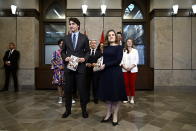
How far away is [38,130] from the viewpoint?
298cm

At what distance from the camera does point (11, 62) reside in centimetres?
673

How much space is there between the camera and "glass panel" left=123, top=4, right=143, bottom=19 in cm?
748

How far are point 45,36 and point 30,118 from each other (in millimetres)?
4482

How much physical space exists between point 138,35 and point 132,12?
2.99 feet

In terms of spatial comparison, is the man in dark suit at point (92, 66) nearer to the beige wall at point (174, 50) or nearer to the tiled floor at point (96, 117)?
the tiled floor at point (96, 117)

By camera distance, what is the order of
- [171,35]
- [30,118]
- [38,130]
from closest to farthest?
1. [38,130]
2. [30,118]
3. [171,35]

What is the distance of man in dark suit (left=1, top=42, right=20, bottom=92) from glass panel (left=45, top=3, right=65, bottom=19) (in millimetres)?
1750

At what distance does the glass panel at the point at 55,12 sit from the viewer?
7.44m

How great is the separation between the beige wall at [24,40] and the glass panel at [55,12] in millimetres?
688

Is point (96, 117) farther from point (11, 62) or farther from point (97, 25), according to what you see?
point (11, 62)

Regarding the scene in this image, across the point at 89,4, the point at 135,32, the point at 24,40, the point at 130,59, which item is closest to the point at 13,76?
the point at 24,40

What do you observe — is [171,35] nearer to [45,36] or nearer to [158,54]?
[158,54]

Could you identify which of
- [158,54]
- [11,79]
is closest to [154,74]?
[158,54]

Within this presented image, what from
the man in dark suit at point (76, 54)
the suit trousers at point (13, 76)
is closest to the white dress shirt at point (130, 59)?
the man in dark suit at point (76, 54)
